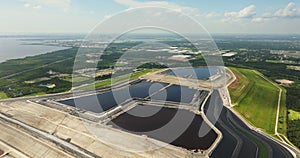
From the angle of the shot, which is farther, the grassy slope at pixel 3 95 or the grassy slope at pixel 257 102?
the grassy slope at pixel 3 95

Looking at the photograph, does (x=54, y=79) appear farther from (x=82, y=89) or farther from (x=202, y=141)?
(x=202, y=141)

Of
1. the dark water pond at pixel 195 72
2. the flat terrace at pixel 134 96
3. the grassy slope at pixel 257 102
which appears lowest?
the grassy slope at pixel 257 102

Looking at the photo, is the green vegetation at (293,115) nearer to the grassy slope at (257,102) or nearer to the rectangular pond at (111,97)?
the grassy slope at (257,102)

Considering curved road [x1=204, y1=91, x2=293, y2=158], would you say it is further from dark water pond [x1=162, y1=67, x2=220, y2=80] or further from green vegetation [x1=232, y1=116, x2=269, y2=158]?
dark water pond [x1=162, y1=67, x2=220, y2=80]

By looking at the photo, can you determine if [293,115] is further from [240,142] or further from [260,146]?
[240,142]

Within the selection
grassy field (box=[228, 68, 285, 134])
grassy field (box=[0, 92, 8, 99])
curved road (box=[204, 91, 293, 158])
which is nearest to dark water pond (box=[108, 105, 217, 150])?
curved road (box=[204, 91, 293, 158])

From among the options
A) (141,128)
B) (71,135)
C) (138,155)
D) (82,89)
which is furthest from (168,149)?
(82,89)

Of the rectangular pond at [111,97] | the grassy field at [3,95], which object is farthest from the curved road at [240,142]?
the grassy field at [3,95]

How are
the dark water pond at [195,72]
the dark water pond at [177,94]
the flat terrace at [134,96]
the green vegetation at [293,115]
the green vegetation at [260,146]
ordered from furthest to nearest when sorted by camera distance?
1. the dark water pond at [195,72]
2. the dark water pond at [177,94]
3. the flat terrace at [134,96]
4. the green vegetation at [293,115]
5. the green vegetation at [260,146]
